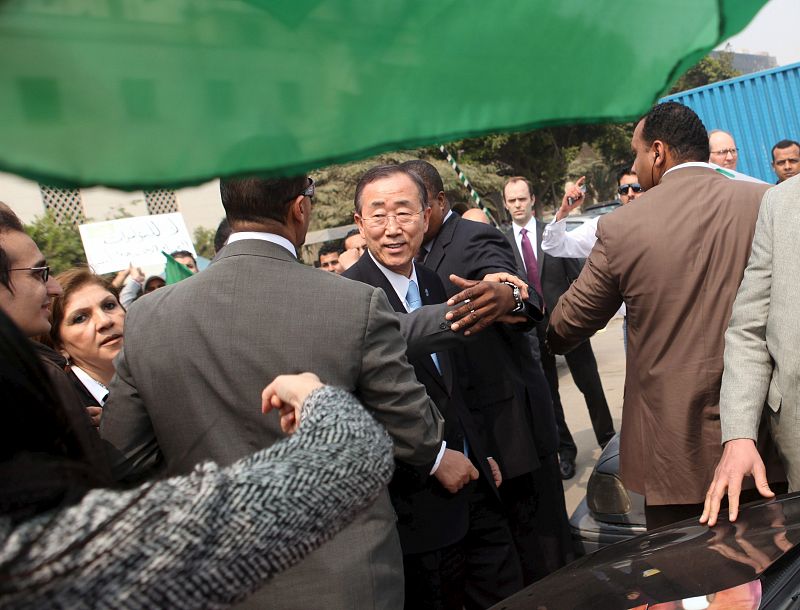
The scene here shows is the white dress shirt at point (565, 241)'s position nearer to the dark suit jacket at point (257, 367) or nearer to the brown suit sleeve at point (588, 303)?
the brown suit sleeve at point (588, 303)

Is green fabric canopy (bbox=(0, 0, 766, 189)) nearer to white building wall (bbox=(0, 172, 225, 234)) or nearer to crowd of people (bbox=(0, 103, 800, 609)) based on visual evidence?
white building wall (bbox=(0, 172, 225, 234))

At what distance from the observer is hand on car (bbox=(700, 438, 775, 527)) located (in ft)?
7.70

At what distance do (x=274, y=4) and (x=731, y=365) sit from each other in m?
1.98

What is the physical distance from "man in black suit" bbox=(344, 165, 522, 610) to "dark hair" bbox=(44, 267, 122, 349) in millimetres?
971

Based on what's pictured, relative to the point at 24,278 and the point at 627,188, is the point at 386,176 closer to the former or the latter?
the point at 24,278

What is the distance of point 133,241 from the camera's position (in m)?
6.11

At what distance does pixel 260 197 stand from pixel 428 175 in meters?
1.99

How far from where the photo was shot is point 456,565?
3027 millimetres

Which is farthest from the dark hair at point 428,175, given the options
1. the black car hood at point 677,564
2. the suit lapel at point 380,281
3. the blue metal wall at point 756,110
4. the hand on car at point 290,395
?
the blue metal wall at point 756,110

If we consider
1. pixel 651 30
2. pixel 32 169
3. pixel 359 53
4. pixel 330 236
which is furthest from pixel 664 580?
pixel 330 236

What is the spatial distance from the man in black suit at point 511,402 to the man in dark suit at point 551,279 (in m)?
2.48

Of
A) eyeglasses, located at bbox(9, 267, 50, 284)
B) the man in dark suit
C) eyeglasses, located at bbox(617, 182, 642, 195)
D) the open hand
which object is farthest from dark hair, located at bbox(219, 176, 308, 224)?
the man in dark suit

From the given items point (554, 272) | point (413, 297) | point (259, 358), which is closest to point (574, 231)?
point (554, 272)

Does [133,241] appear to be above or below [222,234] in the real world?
above
